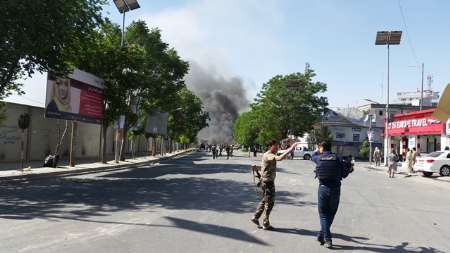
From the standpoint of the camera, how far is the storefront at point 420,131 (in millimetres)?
48441

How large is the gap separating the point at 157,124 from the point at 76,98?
28.1m

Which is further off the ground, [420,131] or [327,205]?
[420,131]

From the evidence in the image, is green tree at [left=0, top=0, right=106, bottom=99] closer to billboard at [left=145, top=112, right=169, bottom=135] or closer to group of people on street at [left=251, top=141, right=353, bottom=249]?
group of people on street at [left=251, top=141, right=353, bottom=249]

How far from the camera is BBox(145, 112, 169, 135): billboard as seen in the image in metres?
53.8

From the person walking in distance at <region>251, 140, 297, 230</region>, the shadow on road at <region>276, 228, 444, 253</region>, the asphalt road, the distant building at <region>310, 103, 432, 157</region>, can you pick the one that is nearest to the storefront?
the asphalt road

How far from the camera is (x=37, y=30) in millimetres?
17359

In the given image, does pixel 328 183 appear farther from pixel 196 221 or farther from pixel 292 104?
pixel 292 104

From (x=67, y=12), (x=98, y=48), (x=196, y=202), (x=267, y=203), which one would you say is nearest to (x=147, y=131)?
(x=98, y=48)

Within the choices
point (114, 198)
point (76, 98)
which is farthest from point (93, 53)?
point (114, 198)

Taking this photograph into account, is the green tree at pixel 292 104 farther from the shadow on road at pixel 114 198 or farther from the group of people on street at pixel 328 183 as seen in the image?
the group of people on street at pixel 328 183

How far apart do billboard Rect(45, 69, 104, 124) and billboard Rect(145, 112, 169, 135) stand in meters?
19.4

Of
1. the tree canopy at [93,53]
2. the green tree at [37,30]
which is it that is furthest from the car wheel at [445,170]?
the green tree at [37,30]

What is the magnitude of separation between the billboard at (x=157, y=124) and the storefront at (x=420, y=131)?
23.1 metres

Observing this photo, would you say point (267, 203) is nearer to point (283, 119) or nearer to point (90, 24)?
point (90, 24)
